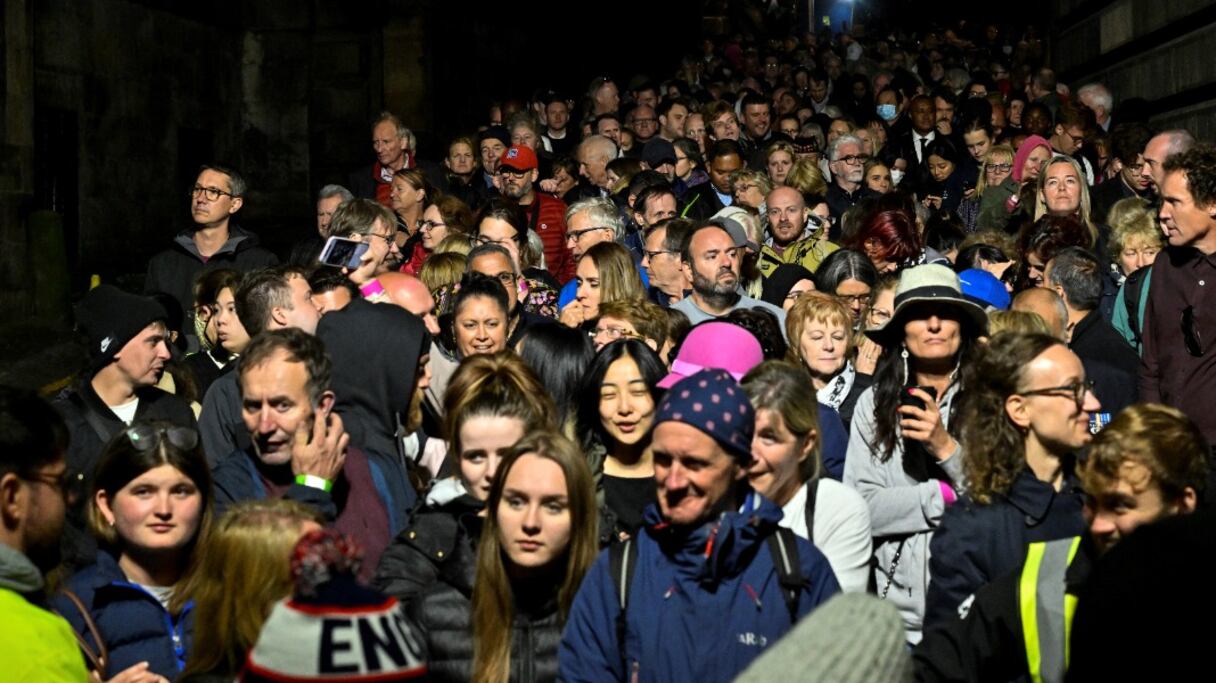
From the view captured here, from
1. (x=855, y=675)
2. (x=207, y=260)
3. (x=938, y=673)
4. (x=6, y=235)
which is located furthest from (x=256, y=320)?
(x=6, y=235)

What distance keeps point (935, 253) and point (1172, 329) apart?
3.17 metres

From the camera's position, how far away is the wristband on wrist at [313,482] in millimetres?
5754

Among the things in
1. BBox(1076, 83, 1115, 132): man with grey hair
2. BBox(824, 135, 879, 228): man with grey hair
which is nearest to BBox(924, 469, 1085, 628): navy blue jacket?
BBox(824, 135, 879, 228): man with grey hair

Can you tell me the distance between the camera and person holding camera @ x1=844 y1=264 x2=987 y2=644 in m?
5.77

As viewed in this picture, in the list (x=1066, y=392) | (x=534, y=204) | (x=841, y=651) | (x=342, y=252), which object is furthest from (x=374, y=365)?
(x=534, y=204)

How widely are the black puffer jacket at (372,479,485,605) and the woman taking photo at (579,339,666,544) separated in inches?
28.2

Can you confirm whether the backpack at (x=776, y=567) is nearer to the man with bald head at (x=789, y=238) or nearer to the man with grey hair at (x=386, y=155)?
the man with bald head at (x=789, y=238)

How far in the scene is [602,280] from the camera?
8875mm

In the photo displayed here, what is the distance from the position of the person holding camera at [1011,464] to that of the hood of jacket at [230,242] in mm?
6364

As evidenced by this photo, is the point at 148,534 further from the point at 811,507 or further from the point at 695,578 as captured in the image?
the point at 811,507

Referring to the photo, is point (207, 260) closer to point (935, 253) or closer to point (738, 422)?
point (935, 253)

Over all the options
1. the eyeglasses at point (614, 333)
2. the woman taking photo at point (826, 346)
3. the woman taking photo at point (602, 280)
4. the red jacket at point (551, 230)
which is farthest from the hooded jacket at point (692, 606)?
the red jacket at point (551, 230)

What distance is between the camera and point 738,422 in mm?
4516

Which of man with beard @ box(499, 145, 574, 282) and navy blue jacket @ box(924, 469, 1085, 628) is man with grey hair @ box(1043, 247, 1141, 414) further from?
man with beard @ box(499, 145, 574, 282)
